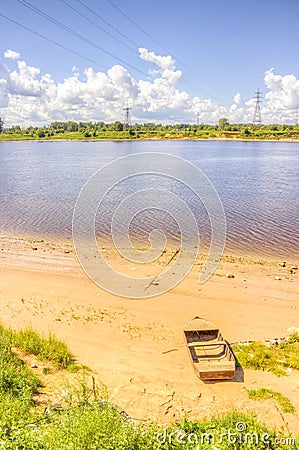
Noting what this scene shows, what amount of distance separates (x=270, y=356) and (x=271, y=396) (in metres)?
2.07

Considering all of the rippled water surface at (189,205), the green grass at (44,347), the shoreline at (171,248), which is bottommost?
the shoreline at (171,248)

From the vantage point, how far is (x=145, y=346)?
42.4 feet

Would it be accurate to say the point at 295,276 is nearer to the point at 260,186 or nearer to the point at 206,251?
the point at 206,251

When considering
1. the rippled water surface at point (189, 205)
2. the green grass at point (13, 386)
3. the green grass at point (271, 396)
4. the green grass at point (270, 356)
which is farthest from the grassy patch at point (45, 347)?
the rippled water surface at point (189, 205)

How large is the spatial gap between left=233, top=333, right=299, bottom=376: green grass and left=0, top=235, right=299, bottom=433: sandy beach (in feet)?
1.09

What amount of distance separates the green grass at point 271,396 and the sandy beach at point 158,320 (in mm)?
181

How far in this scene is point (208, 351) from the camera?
12.4m

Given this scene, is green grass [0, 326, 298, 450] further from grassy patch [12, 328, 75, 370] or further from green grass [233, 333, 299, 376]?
green grass [233, 333, 299, 376]

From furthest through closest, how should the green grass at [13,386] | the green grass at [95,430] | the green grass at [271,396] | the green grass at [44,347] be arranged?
1. the green grass at [44,347]
2. the green grass at [271,396]
3. the green grass at [13,386]
4. the green grass at [95,430]

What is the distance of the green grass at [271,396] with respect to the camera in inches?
382

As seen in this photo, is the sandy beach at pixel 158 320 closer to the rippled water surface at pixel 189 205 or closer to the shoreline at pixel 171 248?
the shoreline at pixel 171 248

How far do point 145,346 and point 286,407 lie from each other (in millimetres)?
4936

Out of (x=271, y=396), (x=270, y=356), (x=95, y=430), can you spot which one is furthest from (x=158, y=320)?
(x=95, y=430)

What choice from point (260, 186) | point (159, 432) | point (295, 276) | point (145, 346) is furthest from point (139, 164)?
point (159, 432)
